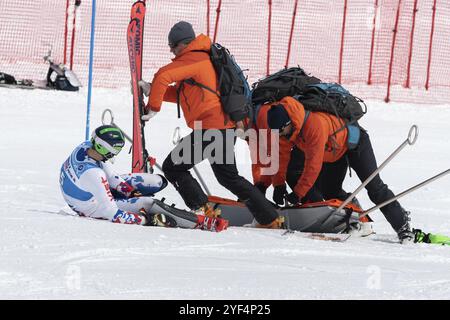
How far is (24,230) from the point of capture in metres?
6.82

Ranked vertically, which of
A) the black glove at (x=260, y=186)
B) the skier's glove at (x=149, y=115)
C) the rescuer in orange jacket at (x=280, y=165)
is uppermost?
the skier's glove at (x=149, y=115)

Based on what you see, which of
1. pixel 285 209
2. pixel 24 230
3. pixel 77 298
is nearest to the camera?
pixel 77 298

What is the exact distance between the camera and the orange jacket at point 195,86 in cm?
745

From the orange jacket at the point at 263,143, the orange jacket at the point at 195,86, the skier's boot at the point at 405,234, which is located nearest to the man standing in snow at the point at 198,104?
the orange jacket at the point at 195,86

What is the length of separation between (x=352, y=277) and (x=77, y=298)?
6.08 ft

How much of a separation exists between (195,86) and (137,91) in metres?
1.01

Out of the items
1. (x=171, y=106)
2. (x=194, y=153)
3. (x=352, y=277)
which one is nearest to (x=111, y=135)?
(x=194, y=153)

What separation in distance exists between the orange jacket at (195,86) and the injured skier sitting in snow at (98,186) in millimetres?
503

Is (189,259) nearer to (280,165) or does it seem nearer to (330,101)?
(280,165)

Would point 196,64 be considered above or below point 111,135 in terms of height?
above

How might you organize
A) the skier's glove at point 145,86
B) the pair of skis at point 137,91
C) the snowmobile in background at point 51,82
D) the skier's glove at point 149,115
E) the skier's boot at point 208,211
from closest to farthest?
the skier's glove at point 149,115 → the skier's boot at point 208,211 → the skier's glove at point 145,86 → the pair of skis at point 137,91 → the snowmobile in background at point 51,82

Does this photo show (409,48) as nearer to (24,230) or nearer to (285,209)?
(285,209)

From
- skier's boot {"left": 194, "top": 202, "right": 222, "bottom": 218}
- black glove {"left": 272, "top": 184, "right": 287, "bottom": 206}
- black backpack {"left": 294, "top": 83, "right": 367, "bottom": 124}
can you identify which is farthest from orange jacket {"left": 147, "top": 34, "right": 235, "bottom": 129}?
black glove {"left": 272, "top": 184, "right": 287, "bottom": 206}

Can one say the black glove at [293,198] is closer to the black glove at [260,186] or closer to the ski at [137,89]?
the black glove at [260,186]
